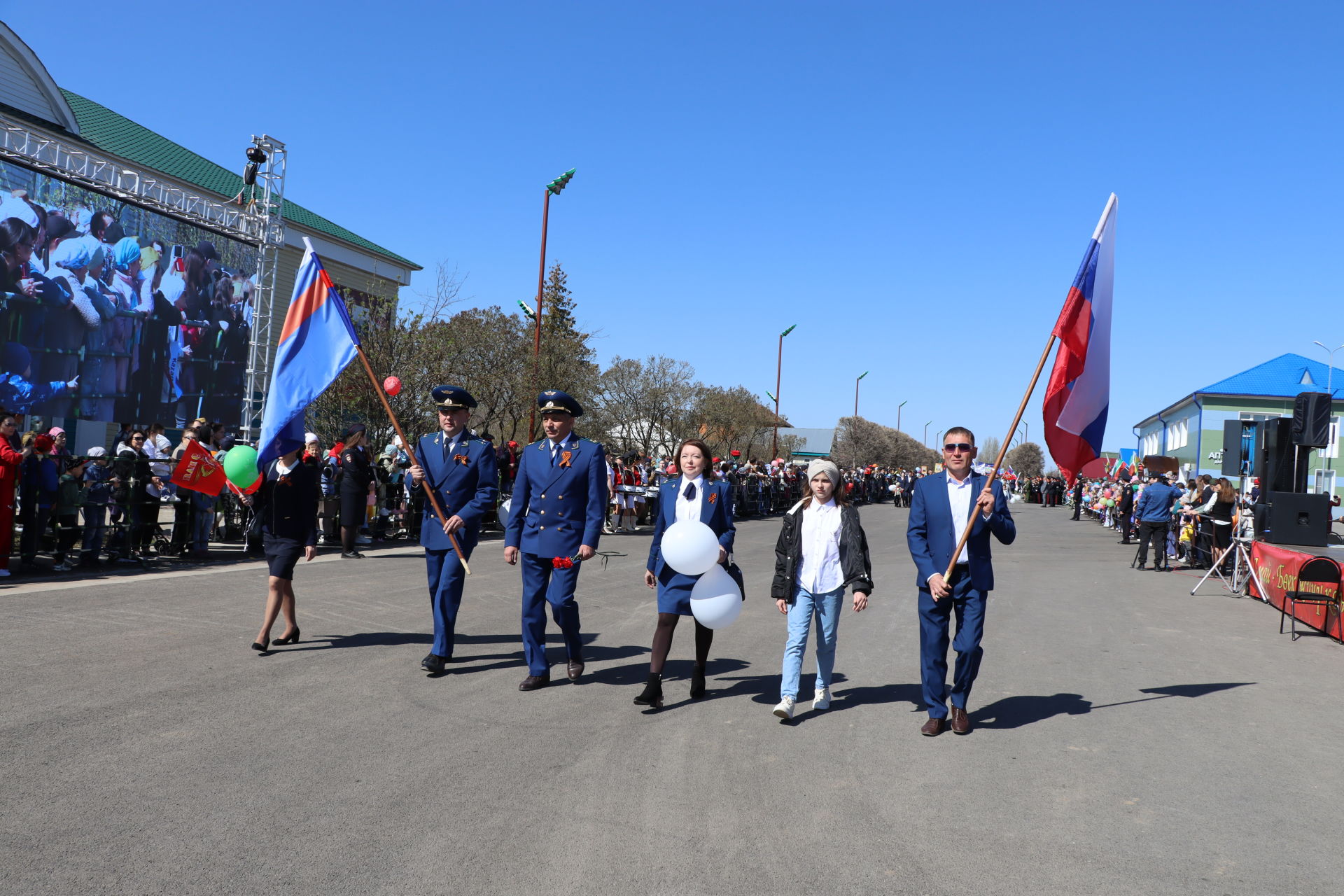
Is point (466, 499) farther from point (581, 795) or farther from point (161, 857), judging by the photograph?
point (161, 857)

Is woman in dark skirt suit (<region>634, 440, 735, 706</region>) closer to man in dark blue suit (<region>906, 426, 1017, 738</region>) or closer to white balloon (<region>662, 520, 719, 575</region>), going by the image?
white balloon (<region>662, 520, 719, 575</region>)

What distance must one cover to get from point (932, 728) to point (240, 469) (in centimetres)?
622

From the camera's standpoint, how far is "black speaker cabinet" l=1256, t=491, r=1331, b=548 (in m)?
15.1

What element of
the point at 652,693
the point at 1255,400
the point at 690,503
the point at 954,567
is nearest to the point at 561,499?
the point at 690,503

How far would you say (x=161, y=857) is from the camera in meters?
3.70

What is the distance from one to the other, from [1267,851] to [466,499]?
16.5 feet

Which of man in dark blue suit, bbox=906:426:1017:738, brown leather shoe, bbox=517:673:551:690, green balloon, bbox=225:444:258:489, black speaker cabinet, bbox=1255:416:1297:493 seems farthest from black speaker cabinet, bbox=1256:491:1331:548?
green balloon, bbox=225:444:258:489

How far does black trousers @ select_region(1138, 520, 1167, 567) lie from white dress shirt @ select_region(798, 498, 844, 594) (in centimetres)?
1463

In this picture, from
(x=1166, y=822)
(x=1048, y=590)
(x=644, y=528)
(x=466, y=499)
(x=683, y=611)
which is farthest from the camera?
(x=644, y=528)

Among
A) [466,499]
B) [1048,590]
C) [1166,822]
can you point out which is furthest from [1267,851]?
[1048,590]

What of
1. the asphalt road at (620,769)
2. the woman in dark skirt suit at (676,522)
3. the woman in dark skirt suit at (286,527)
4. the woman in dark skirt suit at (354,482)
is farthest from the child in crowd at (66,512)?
the woman in dark skirt suit at (676,522)

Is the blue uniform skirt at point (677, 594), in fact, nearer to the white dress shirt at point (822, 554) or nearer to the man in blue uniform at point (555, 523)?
the man in blue uniform at point (555, 523)

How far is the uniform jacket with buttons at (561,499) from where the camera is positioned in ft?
22.1

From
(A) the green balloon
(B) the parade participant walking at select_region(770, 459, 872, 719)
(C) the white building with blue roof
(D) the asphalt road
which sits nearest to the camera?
(D) the asphalt road
